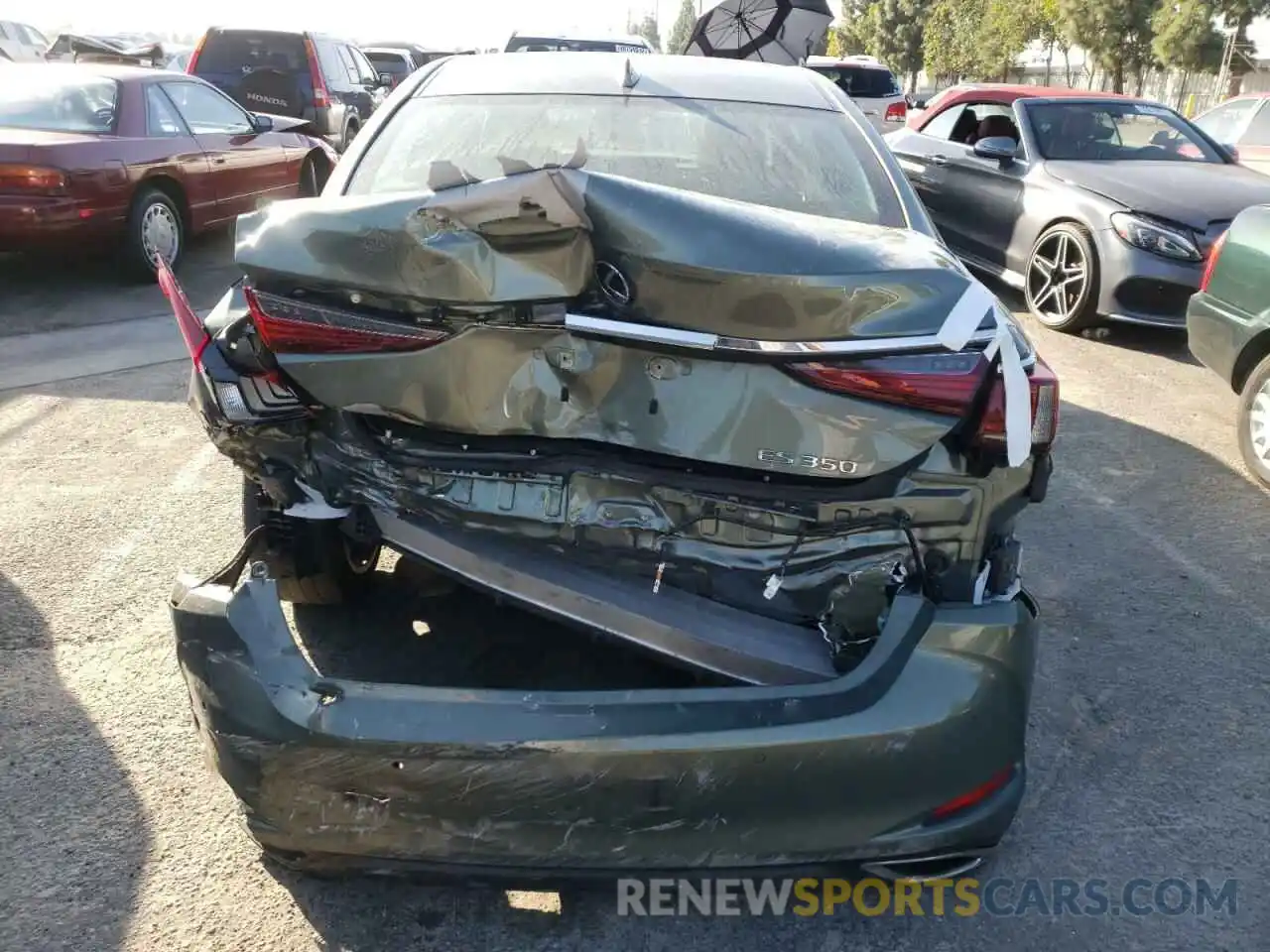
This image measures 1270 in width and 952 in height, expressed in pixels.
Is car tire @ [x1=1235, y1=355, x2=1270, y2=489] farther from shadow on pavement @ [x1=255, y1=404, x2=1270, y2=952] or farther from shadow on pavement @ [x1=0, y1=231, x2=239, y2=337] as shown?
shadow on pavement @ [x1=0, y1=231, x2=239, y2=337]

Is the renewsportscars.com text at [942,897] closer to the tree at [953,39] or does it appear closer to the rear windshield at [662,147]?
the rear windshield at [662,147]

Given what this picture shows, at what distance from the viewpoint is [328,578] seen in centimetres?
271

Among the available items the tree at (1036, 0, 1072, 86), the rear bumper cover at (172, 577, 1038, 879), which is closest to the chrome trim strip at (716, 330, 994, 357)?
the rear bumper cover at (172, 577, 1038, 879)

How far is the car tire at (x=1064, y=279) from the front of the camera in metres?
6.75

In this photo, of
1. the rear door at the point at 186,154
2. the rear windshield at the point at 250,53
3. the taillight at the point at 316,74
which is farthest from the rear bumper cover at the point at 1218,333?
the rear windshield at the point at 250,53

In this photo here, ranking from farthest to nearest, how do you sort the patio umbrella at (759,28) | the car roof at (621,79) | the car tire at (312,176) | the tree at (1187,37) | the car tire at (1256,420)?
the tree at (1187,37), the patio umbrella at (759,28), the car tire at (312,176), the car tire at (1256,420), the car roof at (621,79)

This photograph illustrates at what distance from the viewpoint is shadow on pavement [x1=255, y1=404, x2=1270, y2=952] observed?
222cm

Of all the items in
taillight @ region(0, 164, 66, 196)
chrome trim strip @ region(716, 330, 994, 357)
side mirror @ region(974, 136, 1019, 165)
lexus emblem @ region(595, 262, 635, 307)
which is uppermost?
lexus emblem @ region(595, 262, 635, 307)

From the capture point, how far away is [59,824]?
242cm

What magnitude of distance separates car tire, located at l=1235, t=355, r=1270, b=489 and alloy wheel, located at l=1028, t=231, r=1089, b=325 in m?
2.10

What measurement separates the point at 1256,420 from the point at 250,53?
11.9 metres

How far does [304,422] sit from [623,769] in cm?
108

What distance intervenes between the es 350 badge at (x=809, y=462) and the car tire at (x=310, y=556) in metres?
1.03

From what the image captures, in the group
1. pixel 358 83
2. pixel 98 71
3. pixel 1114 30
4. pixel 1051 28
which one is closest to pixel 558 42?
pixel 358 83
